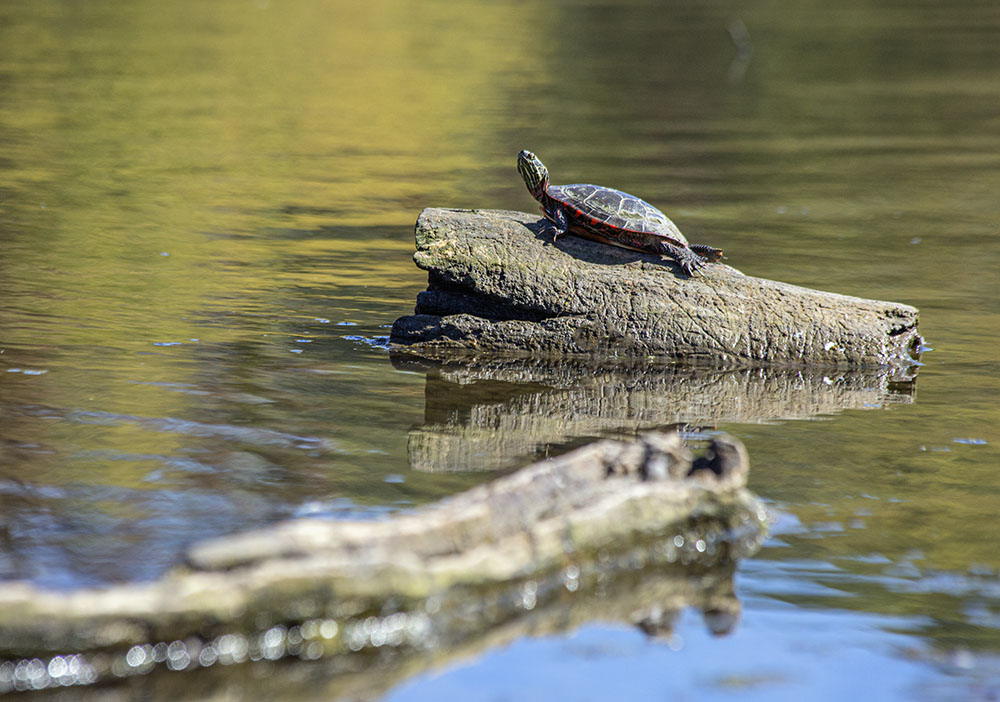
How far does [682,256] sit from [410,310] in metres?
2.46

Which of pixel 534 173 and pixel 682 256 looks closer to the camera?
pixel 682 256

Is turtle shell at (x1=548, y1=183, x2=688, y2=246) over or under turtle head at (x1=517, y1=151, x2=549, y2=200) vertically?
under

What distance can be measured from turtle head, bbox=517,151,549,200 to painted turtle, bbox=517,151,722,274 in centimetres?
4

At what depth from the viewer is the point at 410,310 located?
988 centimetres

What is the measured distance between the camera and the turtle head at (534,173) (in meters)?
8.71

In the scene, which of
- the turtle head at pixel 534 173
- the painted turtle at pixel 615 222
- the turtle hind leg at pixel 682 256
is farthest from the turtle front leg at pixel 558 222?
the turtle hind leg at pixel 682 256

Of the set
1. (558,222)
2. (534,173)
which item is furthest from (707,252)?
(534,173)

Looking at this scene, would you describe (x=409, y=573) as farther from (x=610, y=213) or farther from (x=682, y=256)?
(x=682, y=256)

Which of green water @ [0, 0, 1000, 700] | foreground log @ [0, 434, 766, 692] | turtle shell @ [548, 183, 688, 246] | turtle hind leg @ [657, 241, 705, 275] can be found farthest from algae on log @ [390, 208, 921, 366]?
foreground log @ [0, 434, 766, 692]

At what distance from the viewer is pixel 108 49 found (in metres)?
30.2

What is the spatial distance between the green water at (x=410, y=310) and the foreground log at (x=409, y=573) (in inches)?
10.2

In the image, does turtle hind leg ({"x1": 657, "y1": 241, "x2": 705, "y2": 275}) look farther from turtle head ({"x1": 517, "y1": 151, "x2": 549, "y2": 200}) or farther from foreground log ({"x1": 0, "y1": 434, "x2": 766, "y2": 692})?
foreground log ({"x1": 0, "y1": 434, "x2": 766, "y2": 692})

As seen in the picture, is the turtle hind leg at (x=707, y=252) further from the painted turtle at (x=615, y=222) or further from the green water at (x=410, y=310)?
the green water at (x=410, y=310)

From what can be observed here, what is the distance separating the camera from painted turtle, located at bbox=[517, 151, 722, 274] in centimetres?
839
